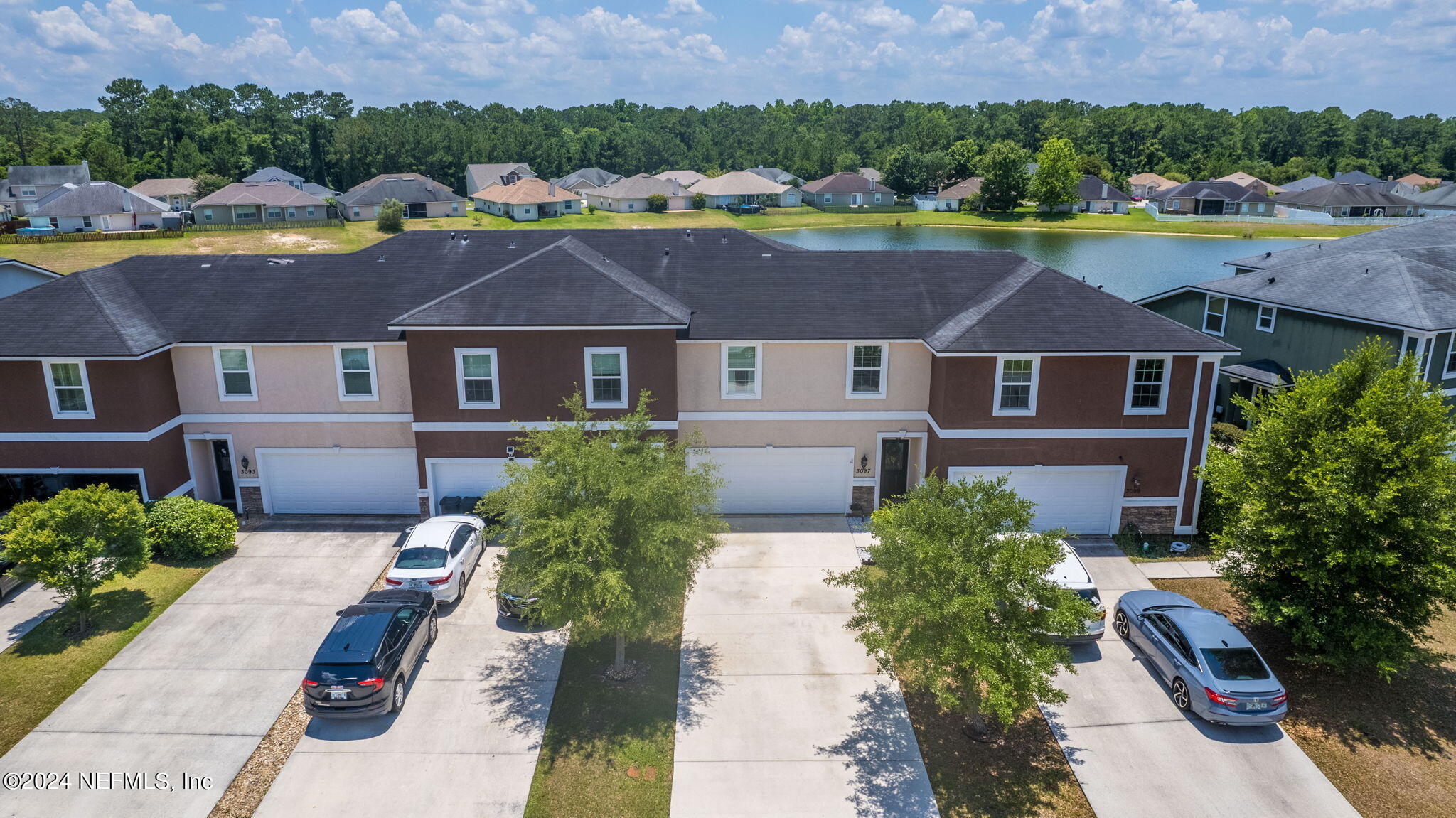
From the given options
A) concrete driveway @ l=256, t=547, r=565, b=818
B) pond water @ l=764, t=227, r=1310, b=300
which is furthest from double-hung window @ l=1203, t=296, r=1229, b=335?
concrete driveway @ l=256, t=547, r=565, b=818

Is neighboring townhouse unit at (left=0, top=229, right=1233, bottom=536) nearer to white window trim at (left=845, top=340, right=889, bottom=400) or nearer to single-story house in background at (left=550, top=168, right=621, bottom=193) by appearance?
white window trim at (left=845, top=340, right=889, bottom=400)

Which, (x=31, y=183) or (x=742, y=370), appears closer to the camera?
(x=742, y=370)

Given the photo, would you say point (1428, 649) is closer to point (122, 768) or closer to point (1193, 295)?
point (1193, 295)

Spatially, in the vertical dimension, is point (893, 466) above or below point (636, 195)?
below

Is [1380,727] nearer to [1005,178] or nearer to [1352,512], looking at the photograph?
[1352,512]

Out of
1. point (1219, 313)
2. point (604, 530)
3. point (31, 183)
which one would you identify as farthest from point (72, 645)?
point (31, 183)

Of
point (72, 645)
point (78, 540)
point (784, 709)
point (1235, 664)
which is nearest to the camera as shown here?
point (1235, 664)
